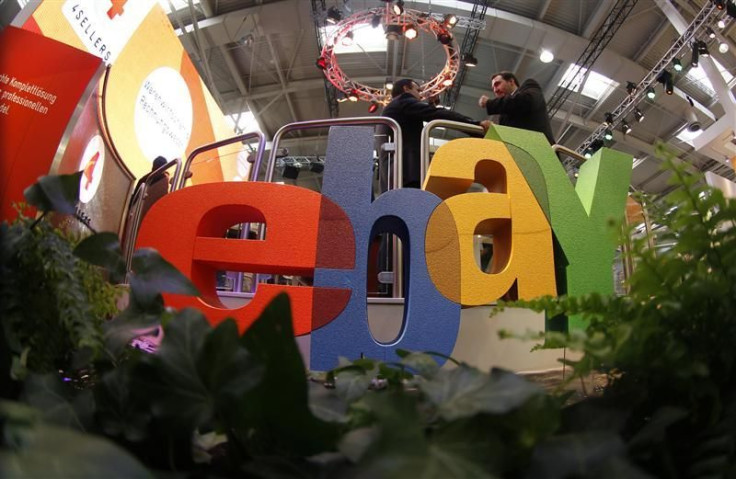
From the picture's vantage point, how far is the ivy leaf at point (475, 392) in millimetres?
225

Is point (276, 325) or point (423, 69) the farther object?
point (423, 69)

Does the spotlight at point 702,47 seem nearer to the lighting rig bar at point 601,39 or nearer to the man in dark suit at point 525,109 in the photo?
the lighting rig bar at point 601,39

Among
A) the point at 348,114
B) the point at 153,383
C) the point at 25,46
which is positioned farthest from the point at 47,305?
the point at 348,114

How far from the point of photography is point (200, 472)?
26 centimetres

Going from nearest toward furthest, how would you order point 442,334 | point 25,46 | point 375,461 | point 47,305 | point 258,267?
1. point 375,461
2. point 47,305
3. point 442,334
4. point 258,267
5. point 25,46

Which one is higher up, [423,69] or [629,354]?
[423,69]

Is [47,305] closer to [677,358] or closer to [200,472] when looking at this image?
[200,472]

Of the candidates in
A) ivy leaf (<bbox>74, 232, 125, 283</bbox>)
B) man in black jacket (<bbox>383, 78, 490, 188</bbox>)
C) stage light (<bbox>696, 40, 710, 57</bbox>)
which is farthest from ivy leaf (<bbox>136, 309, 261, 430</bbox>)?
stage light (<bbox>696, 40, 710, 57</bbox>)

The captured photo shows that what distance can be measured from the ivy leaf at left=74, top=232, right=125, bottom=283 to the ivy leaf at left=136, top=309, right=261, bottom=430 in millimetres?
124

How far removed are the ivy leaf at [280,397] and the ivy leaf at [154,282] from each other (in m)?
0.12

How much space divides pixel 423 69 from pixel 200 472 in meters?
10.3

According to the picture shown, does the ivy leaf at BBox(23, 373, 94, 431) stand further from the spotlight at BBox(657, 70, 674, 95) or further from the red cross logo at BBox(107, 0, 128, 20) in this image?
the spotlight at BBox(657, 70, 674, 95)

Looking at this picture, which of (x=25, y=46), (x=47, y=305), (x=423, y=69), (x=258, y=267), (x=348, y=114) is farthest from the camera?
(x=348, y=114)

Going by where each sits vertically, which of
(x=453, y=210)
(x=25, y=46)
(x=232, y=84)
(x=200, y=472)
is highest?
(x=232, y=84)
